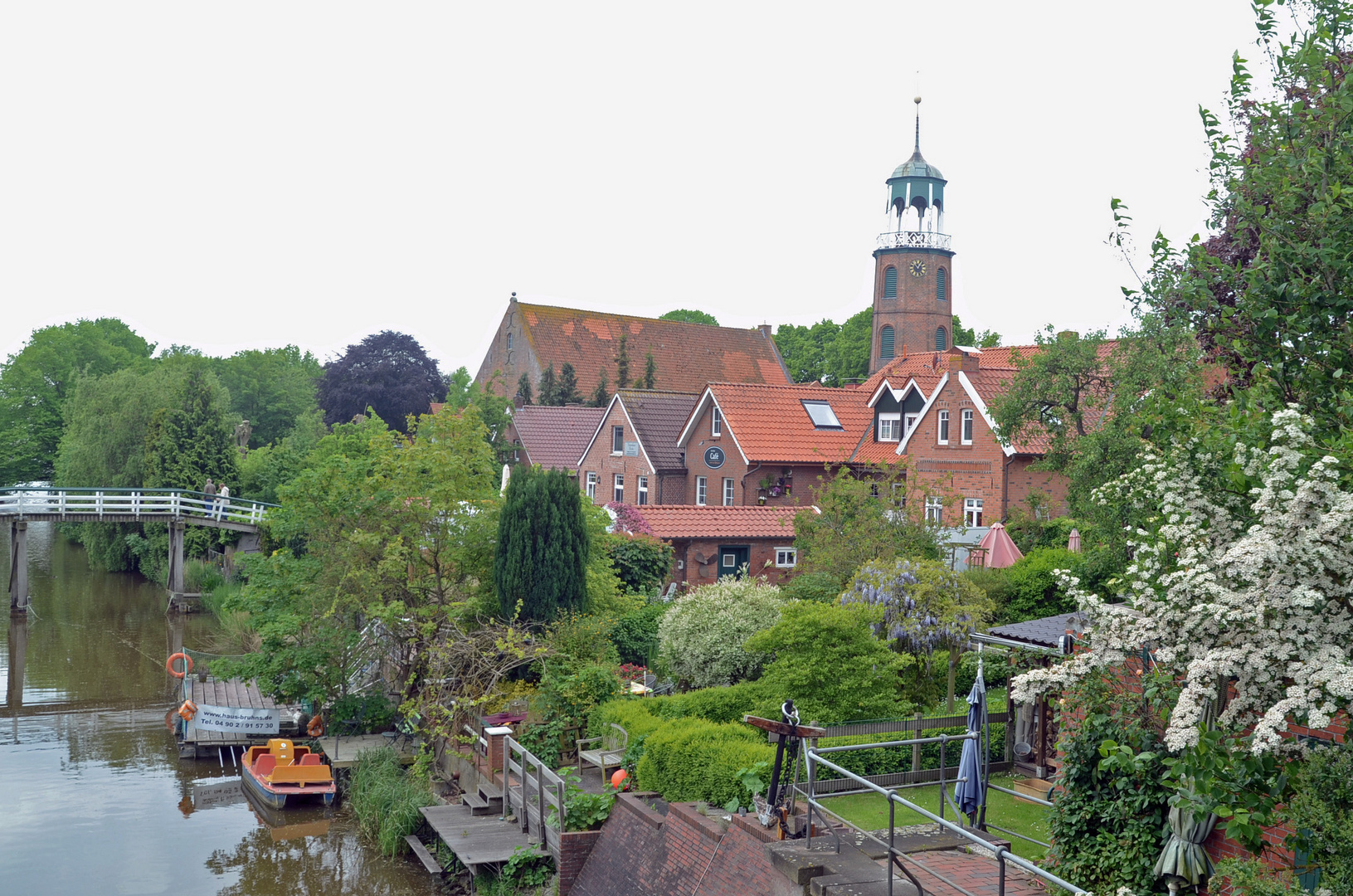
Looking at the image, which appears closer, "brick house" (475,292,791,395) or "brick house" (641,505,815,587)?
"brick house" (641,505,815,587)

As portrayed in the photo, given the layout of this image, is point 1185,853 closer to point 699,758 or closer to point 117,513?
point 699,758

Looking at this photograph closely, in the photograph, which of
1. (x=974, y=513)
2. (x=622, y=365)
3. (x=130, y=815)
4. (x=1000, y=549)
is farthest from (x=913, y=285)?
(x=130, y=815)

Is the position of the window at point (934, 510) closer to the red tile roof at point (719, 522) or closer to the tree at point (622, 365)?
the red tile roof at point (719, 522)

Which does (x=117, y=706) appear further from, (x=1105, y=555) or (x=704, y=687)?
(x=1105, y=555)

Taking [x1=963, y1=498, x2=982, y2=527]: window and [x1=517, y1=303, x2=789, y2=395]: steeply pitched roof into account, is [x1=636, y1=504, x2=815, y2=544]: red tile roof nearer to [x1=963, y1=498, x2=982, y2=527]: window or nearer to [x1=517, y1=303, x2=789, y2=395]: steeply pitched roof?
[x1=963, y1=498, x2=982, y2=527]: window

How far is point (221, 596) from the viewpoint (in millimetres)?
39812

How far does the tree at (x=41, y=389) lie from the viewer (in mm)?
67812

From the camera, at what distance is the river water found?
16.9m

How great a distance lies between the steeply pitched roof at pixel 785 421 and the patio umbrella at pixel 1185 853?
2902 centimetres

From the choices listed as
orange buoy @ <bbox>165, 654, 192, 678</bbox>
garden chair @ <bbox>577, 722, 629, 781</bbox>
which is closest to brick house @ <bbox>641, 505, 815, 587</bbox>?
orange buoy @ <bbox>165, 654, 192, 678</bbox>

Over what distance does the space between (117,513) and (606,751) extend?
31392 millimetres

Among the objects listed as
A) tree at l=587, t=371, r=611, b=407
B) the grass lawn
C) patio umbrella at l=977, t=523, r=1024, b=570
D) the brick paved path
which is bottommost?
the grass lawn

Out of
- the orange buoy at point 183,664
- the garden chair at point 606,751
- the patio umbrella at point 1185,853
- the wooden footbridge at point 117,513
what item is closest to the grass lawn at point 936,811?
the patio umbrella at point 1185,853

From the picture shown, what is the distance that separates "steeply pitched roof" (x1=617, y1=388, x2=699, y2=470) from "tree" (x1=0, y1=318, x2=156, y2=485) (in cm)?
4079
